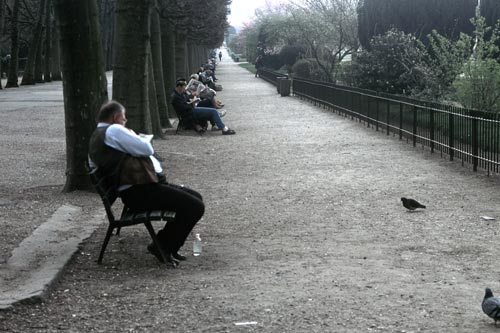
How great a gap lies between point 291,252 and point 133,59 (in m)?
8.58

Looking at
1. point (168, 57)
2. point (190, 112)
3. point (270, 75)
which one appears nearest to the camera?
point (190, 112)

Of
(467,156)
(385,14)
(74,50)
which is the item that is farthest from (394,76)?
(74,50)

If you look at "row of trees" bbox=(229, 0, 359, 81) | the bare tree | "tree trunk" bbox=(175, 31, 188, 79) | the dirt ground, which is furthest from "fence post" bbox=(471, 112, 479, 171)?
the bare tree

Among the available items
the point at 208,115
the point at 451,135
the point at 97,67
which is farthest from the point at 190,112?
the point at 97,67

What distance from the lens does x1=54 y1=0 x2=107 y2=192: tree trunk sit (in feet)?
41.4

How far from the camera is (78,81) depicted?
12.6m

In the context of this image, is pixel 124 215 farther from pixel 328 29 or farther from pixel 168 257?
pixel 328 29

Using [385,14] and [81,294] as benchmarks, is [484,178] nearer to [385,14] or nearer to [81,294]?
[81,294]

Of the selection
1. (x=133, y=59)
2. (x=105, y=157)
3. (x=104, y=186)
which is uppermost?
(x=133, y=59)

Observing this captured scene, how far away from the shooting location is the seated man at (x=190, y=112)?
24000mm

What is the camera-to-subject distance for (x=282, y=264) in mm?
8242

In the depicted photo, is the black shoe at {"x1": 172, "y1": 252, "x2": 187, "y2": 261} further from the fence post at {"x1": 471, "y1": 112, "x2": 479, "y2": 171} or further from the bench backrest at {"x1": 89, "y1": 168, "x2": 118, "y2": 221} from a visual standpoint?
the fence post at {"x1": 471, "y1": 112, "x2": 479, "y2": 171}

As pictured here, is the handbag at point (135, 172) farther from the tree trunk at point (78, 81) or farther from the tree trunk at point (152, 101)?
the tree trunk at point (152, 101)

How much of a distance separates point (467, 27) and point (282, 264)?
130 feet
